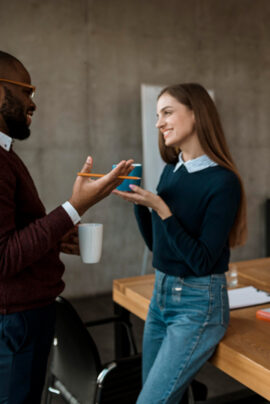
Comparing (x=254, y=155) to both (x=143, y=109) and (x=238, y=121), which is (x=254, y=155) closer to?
(x=238, y=121)

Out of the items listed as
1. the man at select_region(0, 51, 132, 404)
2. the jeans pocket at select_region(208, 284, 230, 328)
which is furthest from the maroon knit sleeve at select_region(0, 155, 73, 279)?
the jeans pocket at select_region(208, 284, 230, 328)

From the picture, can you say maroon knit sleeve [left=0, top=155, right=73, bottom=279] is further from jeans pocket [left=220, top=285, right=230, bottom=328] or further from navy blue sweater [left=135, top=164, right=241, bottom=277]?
jeans pocket [left=220, top=285, right=230, bottom=328]

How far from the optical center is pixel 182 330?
1274 mm

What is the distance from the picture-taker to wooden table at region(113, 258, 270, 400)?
3.79 ft

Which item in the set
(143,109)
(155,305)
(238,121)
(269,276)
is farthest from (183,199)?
(238,121)

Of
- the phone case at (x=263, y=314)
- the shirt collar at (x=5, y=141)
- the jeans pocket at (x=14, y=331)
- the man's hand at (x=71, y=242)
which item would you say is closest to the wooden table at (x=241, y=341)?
the phone case at (x=263, y=314)

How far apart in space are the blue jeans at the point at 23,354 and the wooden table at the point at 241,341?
1.78 ft

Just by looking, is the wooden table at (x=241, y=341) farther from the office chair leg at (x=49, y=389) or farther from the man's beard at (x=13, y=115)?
the man's beard at (x=13, y=115)

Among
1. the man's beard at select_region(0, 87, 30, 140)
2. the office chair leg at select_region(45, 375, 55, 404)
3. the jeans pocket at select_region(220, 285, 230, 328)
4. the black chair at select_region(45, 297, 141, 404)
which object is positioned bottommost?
the office chair leg at select_region(45, 375, 55, 404)

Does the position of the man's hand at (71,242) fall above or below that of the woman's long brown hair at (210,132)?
below

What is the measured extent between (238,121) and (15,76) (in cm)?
438

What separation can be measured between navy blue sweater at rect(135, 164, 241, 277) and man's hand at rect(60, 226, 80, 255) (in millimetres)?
274

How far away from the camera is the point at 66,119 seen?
4.20 meters

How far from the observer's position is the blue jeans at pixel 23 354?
1.03 meters
